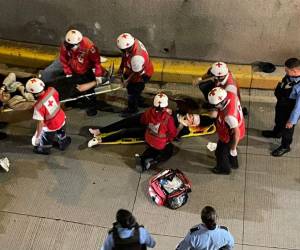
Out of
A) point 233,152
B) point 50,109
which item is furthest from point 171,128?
point 50,109

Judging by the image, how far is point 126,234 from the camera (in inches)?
192

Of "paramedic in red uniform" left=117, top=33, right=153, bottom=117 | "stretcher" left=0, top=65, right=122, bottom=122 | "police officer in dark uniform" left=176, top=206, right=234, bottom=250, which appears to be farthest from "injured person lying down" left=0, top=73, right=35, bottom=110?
"police officer in dark uniform" left=176, top=206, right=234, bottom=250

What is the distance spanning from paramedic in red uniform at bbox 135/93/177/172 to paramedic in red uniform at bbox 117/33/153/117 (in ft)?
2.00

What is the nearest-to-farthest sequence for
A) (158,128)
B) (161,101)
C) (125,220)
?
1. (125,220)
2. (161,101)
3. (158,128)

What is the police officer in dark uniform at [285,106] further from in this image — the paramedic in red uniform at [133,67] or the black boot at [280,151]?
the paramedic in red uniform at [133,67]

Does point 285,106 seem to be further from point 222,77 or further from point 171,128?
point 171,128

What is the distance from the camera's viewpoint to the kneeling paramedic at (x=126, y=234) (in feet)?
15.8

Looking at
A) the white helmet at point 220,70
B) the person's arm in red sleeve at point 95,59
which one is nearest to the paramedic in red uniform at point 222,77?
the white helmet at point 220,70

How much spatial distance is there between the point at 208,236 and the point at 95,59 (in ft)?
10.6

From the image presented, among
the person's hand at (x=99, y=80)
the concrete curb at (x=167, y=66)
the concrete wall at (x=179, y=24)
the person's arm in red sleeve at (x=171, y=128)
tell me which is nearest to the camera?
the person's arm in red sleeve at (x=171, y=128)

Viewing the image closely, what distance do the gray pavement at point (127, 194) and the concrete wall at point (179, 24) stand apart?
1187mm

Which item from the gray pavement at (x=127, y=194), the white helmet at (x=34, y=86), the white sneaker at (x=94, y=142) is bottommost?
the gray pavement at (x=127, y=194)

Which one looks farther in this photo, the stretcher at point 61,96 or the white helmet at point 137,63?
the stretcher at point 61,96

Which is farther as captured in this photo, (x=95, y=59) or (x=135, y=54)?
(x=95, y=59)
